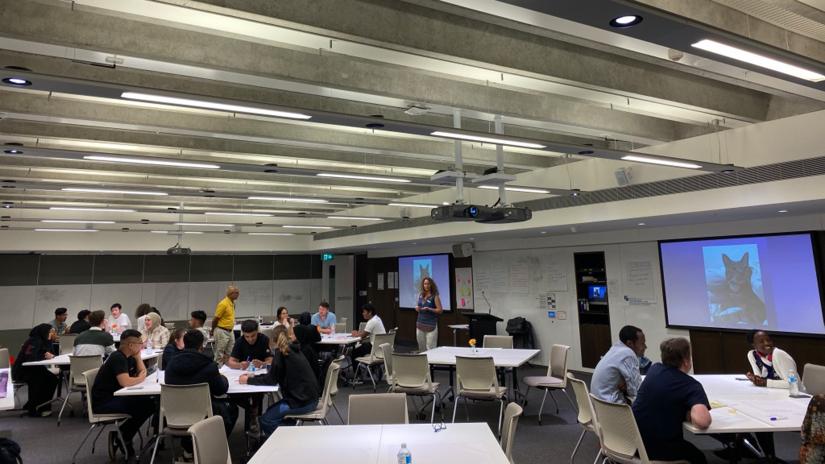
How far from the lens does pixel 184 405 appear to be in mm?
3920

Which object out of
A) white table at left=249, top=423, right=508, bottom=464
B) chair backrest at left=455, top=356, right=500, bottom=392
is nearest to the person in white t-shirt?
chair backrest at left=455, top=356, right=500, bottom=392

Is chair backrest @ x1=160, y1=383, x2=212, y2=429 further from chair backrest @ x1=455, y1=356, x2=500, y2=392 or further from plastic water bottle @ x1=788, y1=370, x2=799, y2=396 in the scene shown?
plastic water bottle @ x1=788, y1=370, x2=799, y2=396

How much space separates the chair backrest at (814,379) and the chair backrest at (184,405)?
5701 mm

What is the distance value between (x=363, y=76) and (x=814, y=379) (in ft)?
17.0

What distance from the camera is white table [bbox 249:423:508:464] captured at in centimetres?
256

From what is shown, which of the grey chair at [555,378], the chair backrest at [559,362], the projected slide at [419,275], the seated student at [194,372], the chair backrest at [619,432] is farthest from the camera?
the projected slide at [419,275]

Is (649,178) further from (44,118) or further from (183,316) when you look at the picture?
(183,316)

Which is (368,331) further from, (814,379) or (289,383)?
(814,379)

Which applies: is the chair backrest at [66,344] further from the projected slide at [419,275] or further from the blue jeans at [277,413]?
the projected slide at [419,275]

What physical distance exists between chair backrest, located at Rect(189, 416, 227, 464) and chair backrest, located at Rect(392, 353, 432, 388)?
263cm

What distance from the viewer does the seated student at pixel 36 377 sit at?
6.08m

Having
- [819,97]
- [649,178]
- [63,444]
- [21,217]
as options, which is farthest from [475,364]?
[21,217]

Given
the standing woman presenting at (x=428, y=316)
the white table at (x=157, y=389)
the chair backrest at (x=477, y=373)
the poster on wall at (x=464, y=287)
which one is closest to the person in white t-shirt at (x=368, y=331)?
the standing woman presenting at (x=428, y=316)

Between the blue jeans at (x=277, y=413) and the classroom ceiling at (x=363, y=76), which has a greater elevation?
the classroom ceiling at (x=363, y=76)
